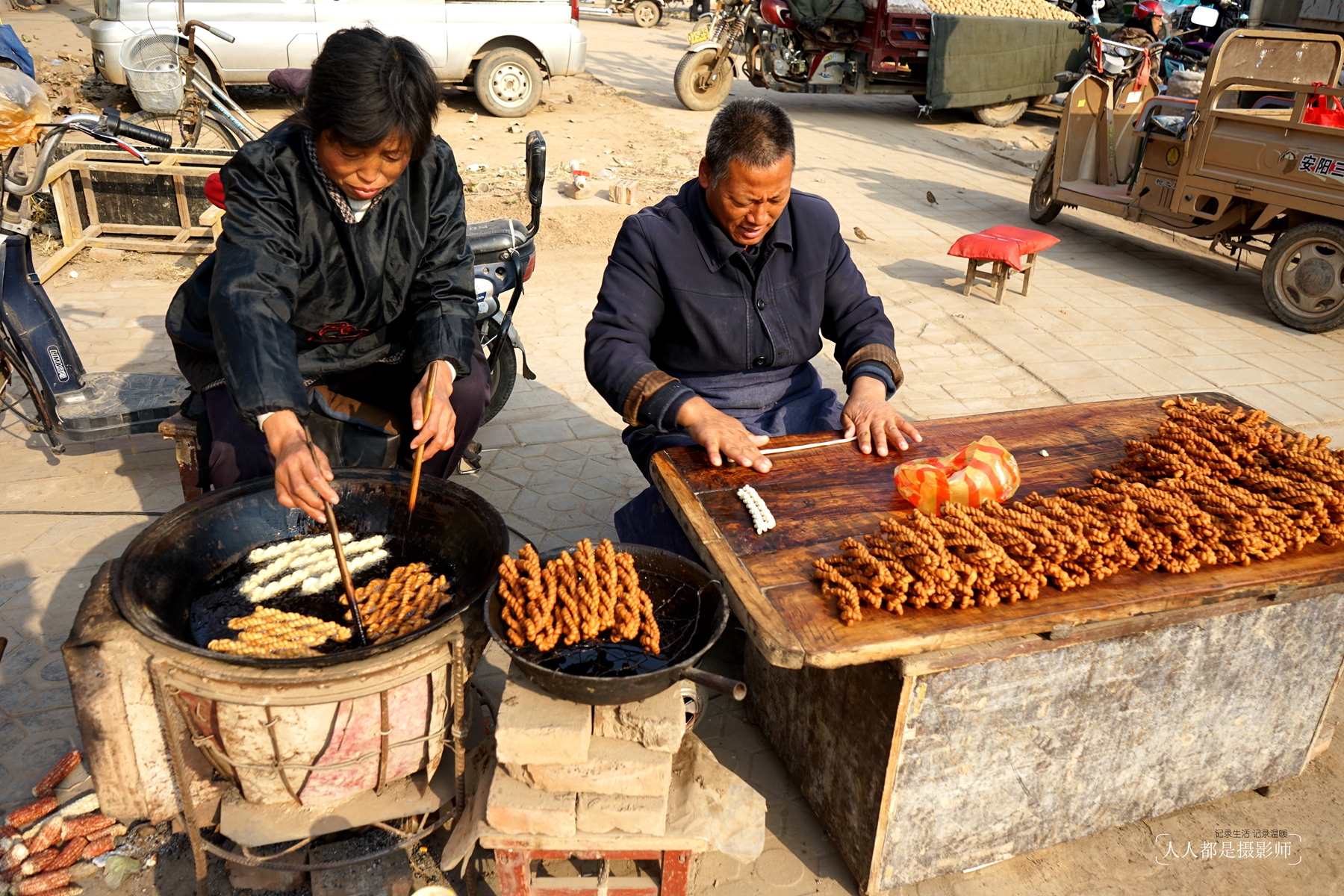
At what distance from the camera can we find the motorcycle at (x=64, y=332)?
13.2ft

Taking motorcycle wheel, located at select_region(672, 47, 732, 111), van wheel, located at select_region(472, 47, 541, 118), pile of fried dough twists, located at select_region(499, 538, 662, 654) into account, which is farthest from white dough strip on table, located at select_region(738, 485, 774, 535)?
motorcycle wheel, located at select_region(672, 47, 732, 111)

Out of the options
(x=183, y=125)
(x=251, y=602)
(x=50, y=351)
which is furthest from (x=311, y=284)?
(x=183, y=125)

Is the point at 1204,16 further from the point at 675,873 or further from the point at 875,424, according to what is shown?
the point at 675,873

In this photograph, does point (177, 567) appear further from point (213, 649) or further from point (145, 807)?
point (145, 807)

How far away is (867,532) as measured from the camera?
2.38 m

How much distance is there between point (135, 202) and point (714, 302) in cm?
596

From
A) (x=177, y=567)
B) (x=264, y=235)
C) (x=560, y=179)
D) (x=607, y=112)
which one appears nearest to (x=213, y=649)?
(x=177, y=567)

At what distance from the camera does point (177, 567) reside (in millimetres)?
2396

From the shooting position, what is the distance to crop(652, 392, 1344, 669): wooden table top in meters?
1.98

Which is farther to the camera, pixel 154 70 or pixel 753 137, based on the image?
pixel 154 70

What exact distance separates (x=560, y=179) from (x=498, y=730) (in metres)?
8.09

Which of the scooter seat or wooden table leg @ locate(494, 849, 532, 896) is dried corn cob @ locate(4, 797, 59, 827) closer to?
wooden table leg @ locate(494, 849, 532, 896)

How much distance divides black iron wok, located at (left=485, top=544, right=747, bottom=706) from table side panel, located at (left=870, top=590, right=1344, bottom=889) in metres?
0.52

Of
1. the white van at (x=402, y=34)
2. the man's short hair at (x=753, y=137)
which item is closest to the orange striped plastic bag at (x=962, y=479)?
the man's short hair at (x=753, y=137)
